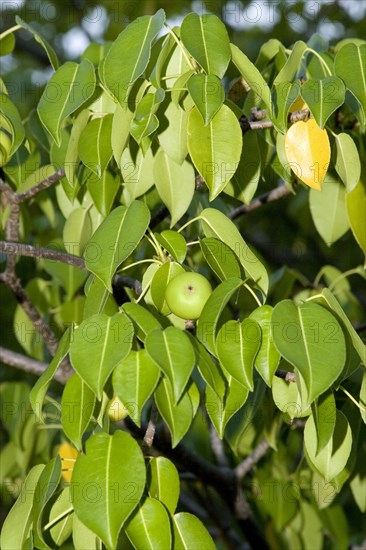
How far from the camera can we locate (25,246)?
3.82ft

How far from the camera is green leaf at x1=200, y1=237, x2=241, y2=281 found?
1.00m

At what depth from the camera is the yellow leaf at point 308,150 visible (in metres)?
1.08

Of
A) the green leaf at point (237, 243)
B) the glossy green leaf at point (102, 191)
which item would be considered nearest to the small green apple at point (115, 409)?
the green leaf at point (237, 243)

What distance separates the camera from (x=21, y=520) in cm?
105

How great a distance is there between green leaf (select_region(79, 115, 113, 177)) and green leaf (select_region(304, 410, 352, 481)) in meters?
0.46

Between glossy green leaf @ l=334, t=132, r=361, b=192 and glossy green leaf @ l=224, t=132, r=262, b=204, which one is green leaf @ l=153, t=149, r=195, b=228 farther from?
glossy green leaf @ l=334, t=132, r=361, b=192

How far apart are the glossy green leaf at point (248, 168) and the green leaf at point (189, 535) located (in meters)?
0.51

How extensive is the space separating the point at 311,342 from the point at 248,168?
44 centimetres

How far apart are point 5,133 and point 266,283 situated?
527mm

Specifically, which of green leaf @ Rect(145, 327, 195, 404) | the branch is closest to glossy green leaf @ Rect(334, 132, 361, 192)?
green leaf @ Rect(145, 327, 195, 404)

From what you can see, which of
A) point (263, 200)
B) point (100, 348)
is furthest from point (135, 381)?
point (263, 200)

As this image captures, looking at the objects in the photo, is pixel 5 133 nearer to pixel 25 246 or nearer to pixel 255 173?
pixel 25 246

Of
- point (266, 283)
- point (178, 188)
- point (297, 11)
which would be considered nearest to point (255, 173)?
point (178, 188)

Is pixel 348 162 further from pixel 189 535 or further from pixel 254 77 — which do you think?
pixel 189 535
